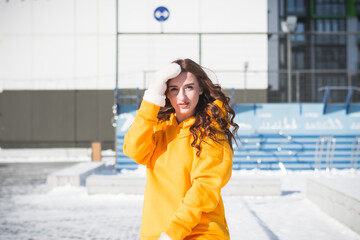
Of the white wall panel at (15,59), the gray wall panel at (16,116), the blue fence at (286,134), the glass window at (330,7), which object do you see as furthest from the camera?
the glass window at (330,7)

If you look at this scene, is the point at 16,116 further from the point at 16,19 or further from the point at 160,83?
the point at 160,83

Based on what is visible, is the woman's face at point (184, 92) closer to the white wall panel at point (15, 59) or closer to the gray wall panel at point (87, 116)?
the gray wall panel at point (87, 116)

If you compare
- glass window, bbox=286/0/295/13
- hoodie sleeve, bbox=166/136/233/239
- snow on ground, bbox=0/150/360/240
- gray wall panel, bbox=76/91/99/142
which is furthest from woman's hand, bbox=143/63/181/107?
glass window, bbox=286/0/295/13

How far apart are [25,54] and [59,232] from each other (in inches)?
588

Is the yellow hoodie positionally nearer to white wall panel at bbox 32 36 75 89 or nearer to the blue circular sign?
the blue circular sign

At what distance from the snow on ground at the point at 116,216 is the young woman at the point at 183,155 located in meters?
3.45

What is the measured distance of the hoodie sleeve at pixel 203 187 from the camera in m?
1.52

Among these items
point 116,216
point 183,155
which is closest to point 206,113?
point 183,155

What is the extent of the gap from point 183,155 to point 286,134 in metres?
10.7

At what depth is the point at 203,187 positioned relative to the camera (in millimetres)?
1580

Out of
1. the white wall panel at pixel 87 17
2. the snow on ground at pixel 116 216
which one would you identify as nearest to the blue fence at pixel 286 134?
the snow on ground at pixel 116 216

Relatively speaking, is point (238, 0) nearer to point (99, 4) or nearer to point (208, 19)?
point (208, 19)

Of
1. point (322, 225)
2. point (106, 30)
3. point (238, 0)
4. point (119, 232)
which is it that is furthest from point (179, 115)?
point (106, 30)

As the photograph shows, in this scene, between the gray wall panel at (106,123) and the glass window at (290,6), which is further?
the glass window at (290,6)
